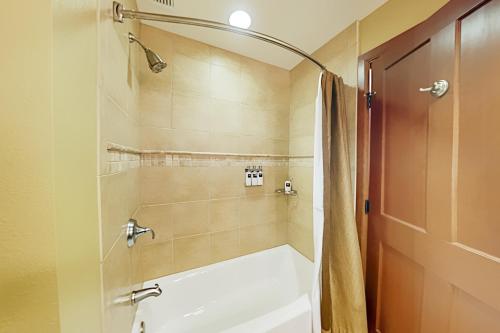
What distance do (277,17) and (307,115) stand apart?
2.53 feet

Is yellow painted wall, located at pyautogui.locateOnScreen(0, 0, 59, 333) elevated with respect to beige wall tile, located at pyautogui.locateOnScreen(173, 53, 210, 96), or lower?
lower

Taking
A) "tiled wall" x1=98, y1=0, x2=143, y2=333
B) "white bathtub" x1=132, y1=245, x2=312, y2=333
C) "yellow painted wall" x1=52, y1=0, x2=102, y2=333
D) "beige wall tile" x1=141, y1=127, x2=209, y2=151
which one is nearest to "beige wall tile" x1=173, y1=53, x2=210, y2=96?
"beige wall tile" x1=141, y1=127, x2=209, y2=151

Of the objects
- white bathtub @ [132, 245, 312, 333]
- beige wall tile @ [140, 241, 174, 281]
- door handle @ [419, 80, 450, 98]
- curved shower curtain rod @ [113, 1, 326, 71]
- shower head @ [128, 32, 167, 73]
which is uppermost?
curved shower curtain rod @ [113, 1, 326, 71]

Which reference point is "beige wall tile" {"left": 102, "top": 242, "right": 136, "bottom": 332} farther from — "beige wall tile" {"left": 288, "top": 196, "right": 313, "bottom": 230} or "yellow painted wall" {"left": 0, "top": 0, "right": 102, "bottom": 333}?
"beige wall tile" {"left": 288, "top": 196, "right": 313, "bottom": 230}

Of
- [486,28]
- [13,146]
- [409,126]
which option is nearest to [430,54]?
[486,28]

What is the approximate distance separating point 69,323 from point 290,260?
5.38 ft

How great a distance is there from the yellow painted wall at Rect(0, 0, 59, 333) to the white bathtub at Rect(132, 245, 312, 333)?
99 cm

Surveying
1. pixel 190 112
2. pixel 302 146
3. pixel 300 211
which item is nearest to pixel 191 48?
pixel 190 112

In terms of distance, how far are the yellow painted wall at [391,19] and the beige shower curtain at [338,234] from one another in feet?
1.04

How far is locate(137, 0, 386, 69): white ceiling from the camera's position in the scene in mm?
1078

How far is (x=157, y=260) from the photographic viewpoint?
132 cm

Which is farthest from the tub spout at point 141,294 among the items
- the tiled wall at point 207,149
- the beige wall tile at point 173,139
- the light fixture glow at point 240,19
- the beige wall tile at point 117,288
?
the light fixture glow at point 240,19

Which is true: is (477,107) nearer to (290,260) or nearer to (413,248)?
(413,248)

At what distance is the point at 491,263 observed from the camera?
60 cm
